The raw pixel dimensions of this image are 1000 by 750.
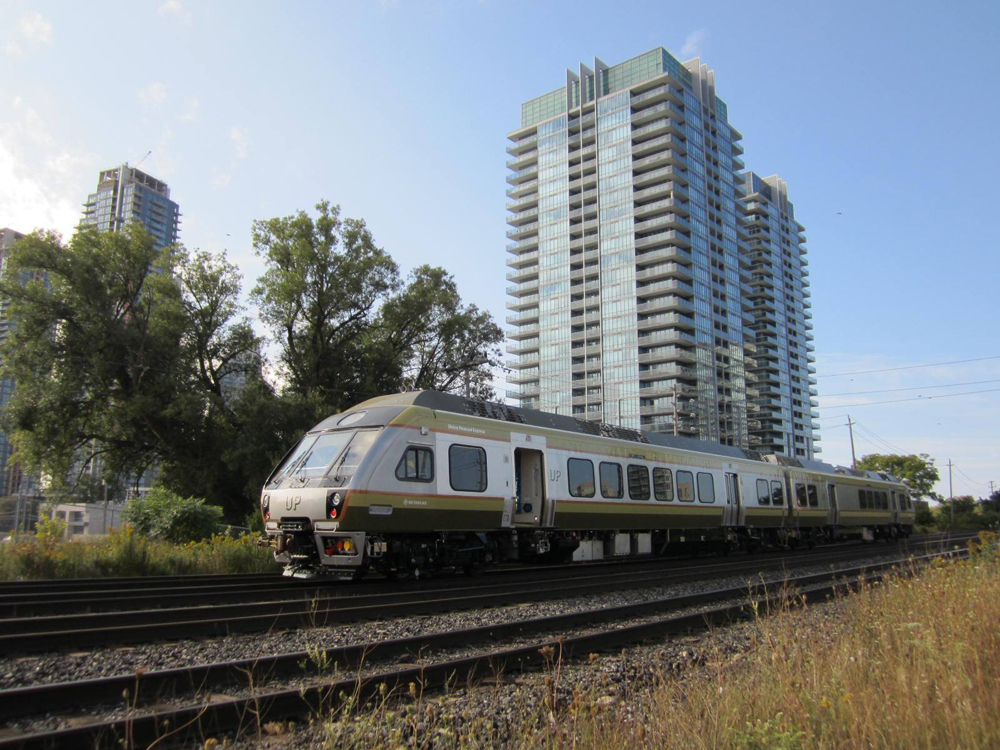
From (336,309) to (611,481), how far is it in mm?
20772

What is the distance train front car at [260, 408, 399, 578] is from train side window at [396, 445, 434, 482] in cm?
51

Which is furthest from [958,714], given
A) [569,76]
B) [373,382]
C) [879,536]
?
[569,76]

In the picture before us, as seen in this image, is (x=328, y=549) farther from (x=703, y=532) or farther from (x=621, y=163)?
(x=621, y=163)

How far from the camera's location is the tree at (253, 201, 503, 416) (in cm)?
3228

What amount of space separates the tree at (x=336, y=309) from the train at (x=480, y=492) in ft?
55.7

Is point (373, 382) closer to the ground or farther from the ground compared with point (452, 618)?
farther from the ground

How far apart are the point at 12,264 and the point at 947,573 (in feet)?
111

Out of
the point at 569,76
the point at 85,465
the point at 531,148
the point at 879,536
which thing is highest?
the point at 569,76

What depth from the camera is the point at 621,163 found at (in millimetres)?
112625

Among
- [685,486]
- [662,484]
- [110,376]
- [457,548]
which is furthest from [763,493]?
[110,376]

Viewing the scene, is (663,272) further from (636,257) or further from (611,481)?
(611,481)

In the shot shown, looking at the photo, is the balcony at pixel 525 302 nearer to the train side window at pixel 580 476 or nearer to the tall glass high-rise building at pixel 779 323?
the tall glass high-rise building at pixel 779 323

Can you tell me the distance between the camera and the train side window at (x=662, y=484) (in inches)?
706

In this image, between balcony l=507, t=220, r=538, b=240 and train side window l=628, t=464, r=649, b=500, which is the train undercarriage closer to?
train side window l=628, t=464, r=649, b=500
